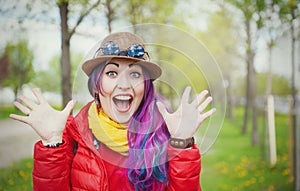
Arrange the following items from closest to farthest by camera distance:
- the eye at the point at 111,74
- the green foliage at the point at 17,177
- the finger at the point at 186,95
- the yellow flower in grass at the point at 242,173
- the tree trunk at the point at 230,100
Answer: the finger at the point at 186,95, the eye at the point at 111,74, the green foliage at the point at 17,177, the yellow flower in grass at the point at 242,173, the tree trunk at the point at 230,100

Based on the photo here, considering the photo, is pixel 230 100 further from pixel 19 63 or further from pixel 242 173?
pixel 19 63

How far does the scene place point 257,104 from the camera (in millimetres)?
2949

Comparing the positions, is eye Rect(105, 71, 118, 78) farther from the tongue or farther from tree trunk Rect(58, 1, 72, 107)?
tree trunk Rect(58, 1, 72, 107)

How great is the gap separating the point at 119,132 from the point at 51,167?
339 mm

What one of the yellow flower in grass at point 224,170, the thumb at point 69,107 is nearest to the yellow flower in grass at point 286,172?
the yellow flower in grass at point 224,170

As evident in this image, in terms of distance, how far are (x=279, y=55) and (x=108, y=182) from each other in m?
1.95

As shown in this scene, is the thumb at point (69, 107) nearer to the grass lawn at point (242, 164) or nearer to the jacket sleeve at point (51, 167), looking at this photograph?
the jacket sleeve at point (51, 167)

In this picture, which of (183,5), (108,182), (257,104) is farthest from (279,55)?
(108,182)

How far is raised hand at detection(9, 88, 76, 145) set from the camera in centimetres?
158

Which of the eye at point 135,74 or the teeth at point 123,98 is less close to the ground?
the eye at point 135,74

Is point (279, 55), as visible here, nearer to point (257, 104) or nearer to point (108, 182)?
point (257, 104)

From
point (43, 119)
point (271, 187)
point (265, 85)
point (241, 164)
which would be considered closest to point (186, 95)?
point (43, 119)

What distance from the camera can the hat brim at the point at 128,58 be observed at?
161cm

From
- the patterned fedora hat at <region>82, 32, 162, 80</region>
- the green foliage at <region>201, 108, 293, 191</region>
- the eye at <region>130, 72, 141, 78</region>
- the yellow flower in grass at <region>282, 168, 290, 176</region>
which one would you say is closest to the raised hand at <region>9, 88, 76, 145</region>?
the patterned fedora hat at <region>82, 32, 162, 80</region>
